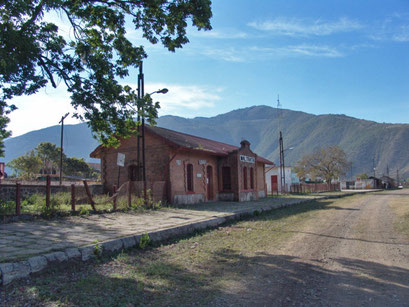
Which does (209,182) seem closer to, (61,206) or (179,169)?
(179,169)

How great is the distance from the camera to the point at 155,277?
4.90 m

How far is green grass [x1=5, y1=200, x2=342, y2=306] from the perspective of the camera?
393cm

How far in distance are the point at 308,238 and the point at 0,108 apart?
1019 cm

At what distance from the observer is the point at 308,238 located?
324 inches

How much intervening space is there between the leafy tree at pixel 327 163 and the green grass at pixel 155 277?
6709cm

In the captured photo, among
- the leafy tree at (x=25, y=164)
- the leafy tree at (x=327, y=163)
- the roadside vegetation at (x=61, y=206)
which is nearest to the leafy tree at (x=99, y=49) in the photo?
the roadside vegetation at (x=61, y=206)

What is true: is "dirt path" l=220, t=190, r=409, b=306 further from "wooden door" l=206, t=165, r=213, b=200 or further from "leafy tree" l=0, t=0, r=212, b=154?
"wooden door" l=206, t=165, r=213, b=200

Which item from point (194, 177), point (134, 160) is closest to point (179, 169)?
point (194, 177)

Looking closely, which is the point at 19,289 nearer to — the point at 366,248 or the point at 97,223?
the point at 97,223

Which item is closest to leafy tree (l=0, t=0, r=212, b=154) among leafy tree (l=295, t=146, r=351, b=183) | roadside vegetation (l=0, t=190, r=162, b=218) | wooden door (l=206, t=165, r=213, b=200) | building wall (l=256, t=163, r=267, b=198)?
roadside vegetation (l=0, t=190, r=162, b=218)

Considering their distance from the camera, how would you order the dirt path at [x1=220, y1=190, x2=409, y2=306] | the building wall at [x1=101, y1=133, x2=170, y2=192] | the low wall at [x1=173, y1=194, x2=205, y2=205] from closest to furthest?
1. the dirt path at [x1=220, y1=190, x2=409, y2=306]
2. the low wall at [x1=173, y1=194, x2=205, y2=205]
3. the building wall at [x1=101, y1=133, x2=170, y2=192]

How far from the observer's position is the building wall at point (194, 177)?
58.4 ft

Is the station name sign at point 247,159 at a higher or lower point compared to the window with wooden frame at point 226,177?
higher

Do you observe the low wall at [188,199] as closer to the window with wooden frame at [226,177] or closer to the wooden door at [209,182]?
the wooden door at [209,182]
